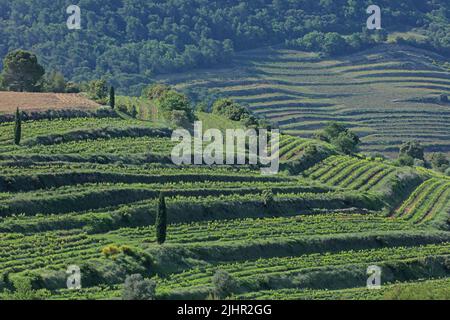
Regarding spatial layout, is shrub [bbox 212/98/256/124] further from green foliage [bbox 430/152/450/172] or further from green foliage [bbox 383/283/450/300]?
green foliage [bbox 383/283/450/300]

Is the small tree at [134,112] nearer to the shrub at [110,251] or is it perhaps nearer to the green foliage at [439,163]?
the shrub at [110,251]

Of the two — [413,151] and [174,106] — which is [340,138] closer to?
[174,106]

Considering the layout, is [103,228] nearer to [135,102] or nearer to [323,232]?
[323,232]

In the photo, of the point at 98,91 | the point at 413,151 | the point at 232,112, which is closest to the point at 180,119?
the point at 98,91

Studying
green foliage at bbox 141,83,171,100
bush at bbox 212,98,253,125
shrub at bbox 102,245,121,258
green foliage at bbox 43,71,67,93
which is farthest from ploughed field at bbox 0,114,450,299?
green foliage at bbox 141,83,171,100

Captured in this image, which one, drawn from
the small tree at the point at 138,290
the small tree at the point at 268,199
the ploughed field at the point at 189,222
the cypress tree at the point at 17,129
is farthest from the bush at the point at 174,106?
the small tree at the point at 138,290

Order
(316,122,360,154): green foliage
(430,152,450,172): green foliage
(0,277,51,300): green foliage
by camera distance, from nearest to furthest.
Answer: (0,277,51,300): green foliage < (316,122,360,154): green foliage < (430,152,450,172): green foliage
